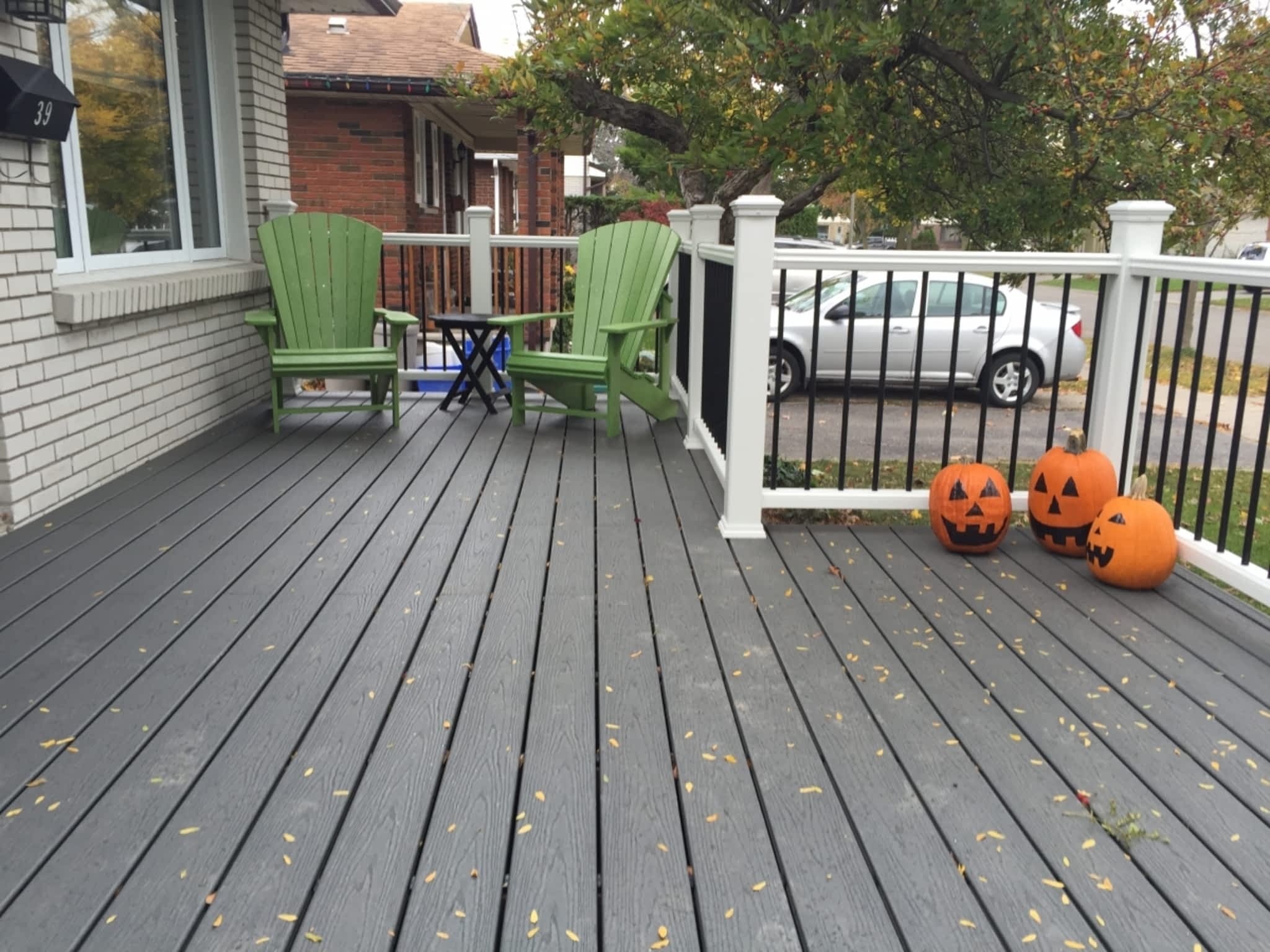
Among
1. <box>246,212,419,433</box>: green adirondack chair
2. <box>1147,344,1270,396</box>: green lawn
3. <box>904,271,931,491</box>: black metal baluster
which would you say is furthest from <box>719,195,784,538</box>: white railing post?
<box>1147,344,1270,396</box>: green lawn

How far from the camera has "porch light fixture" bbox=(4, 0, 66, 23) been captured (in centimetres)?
331

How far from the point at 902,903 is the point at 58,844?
53.5 inches

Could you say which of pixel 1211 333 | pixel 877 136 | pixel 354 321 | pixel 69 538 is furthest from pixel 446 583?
pixel 1211 333

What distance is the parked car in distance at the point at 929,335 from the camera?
8.83 metres

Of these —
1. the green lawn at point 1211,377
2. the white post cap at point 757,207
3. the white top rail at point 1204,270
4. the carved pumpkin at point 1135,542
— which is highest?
the white post cap at point 757,207

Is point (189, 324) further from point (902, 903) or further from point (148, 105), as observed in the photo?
point (902, 903)

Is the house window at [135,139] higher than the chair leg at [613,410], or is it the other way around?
the house window at [135,139]

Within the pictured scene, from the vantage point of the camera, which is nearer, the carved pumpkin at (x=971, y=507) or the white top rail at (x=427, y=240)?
the carved pumpkin at (x=971, y=507)

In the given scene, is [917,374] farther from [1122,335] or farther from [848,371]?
[1122,335]

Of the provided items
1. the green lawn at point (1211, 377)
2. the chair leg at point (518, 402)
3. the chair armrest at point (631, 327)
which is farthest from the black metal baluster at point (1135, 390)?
the green lawn at point (1211, 377)

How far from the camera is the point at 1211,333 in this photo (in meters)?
19.1

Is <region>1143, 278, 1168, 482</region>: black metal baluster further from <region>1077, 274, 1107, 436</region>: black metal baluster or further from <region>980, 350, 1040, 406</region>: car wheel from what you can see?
<region>980, 350, 1040, 406</region>: car wheel

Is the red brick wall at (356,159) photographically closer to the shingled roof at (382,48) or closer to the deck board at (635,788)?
the shingled roof at (382,48)

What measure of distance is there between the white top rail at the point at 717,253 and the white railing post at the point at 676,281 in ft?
3.33
